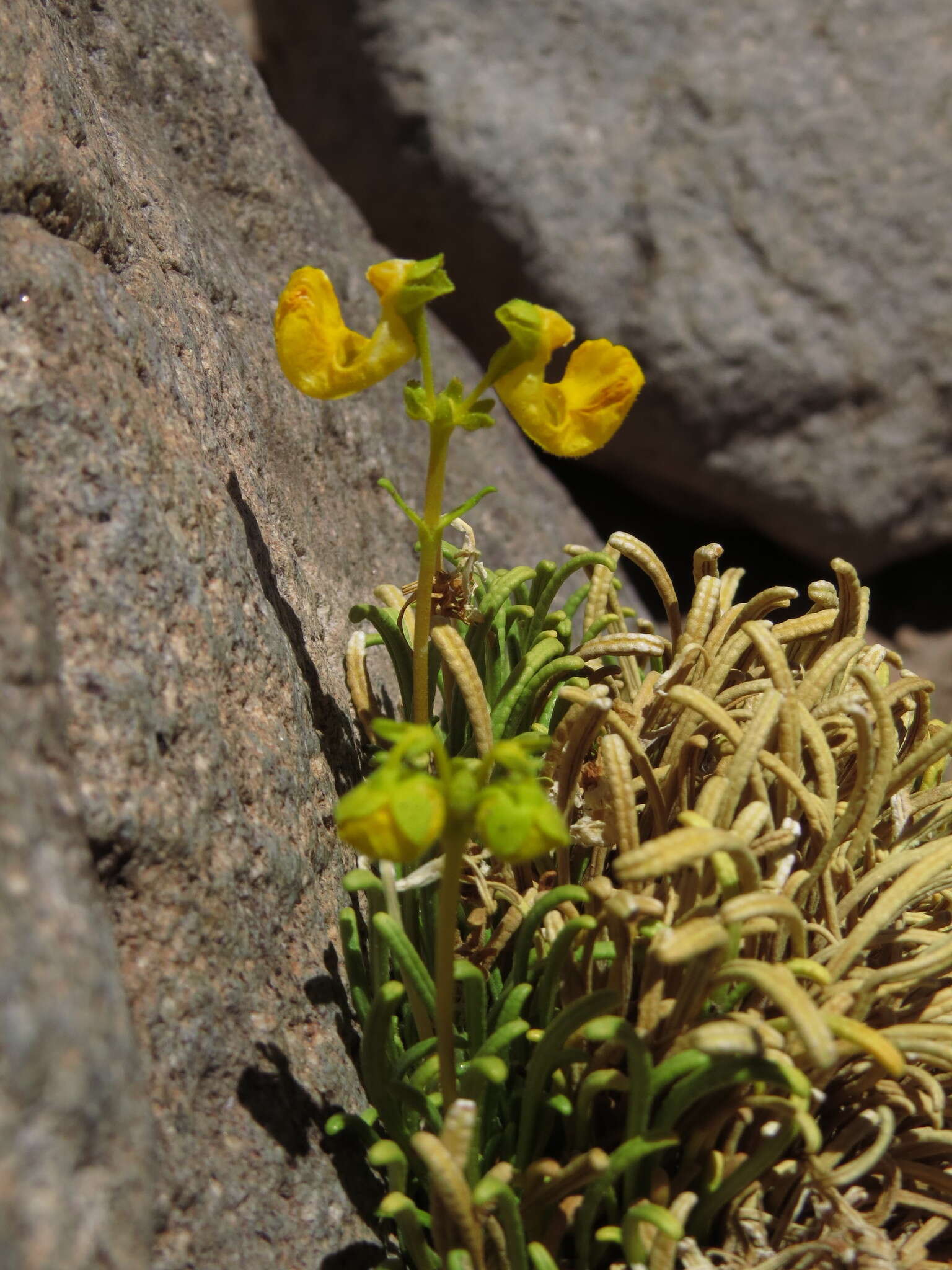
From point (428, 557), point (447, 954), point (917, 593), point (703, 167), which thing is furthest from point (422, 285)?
point (917, 593)

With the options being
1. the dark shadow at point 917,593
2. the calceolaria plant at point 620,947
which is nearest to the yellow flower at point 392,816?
the calceolaria plant at point 620,947

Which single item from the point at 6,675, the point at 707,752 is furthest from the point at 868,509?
the point at 6,675

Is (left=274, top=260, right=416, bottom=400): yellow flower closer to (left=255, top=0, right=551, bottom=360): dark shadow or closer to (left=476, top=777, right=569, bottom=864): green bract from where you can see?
(left=476, top=777, right=569, bottom=864): green bract

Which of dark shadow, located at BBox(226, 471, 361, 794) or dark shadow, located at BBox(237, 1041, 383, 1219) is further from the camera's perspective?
dark shadow, located at BBox(226, 471, 361, 794)

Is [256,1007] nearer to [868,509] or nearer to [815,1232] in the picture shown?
[815,1232]

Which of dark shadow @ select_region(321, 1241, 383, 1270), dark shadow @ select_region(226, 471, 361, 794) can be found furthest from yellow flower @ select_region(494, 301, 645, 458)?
dark shadow @ select_region(321, 1241, 383, 1270)

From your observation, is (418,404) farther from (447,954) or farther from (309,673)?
(447,954)
